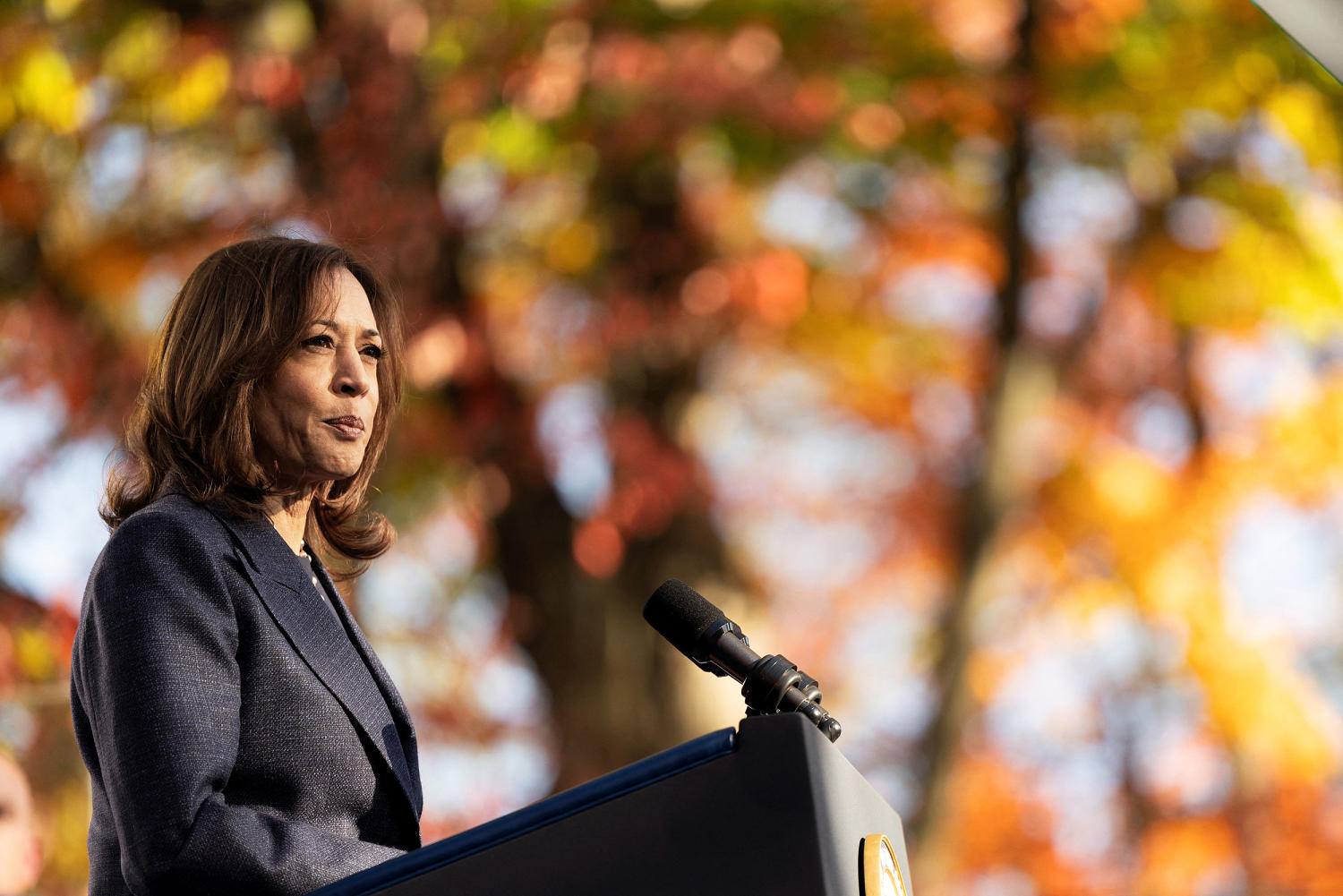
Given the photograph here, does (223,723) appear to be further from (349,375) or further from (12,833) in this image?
(12,833)

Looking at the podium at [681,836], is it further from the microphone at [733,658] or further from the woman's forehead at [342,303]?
the woman's forehead at [342,303]

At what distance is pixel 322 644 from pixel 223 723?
199 millimetres

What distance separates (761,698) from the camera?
1.31m

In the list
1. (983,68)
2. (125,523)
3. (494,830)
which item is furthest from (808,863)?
(983,68)

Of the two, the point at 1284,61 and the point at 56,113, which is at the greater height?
the point at 56,113

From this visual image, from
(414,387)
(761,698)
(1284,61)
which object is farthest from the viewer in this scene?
(1284,61)

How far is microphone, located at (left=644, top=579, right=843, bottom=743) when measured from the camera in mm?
1305

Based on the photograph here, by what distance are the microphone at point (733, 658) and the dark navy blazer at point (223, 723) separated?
367 millimetres

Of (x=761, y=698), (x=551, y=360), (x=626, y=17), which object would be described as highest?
(x=626, y=17)

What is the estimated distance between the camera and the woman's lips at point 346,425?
62.8 inches

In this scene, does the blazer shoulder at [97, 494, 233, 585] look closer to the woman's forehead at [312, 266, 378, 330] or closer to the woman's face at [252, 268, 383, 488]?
the woman's face at [252, 268, 383, 488]

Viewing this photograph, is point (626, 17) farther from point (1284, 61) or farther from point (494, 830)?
point (494, 830)

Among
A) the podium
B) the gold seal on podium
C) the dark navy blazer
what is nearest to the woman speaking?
the dark navy blazer

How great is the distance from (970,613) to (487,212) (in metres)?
2.61
